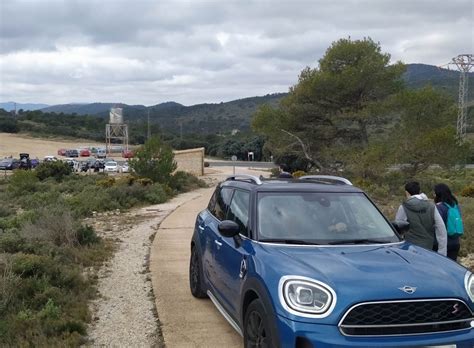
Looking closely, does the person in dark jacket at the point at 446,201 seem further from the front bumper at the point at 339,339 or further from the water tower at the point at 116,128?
the water tower at the point at 116,128

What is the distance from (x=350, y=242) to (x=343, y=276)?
37.5 inches

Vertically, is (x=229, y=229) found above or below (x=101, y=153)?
above

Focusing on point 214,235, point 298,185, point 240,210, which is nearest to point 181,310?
point 214,235

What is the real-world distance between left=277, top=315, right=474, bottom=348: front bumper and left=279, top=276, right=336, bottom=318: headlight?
0.31 ft

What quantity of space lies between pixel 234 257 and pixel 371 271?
1498mm

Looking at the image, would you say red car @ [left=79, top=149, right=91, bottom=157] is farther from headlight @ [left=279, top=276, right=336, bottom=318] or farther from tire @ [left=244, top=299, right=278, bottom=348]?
headlight @ [left=279, top=276, right=336, bottom=318]

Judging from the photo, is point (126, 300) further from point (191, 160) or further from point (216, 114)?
point (216, 114)

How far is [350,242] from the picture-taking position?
194 inches

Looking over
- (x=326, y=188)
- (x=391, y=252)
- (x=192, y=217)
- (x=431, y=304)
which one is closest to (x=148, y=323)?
(x=326, y=188)

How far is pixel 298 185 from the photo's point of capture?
18.7ft

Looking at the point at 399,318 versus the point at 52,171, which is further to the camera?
the point at 52,171

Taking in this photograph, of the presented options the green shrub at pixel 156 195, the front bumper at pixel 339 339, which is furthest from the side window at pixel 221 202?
the green shrub at pixel 156 195

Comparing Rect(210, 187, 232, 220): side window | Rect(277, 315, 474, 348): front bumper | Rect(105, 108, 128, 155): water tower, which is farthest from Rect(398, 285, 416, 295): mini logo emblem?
Rect(105, 108, 128, 155): water tower

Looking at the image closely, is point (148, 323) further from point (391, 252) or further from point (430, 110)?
point (430, 110)
